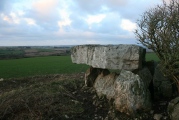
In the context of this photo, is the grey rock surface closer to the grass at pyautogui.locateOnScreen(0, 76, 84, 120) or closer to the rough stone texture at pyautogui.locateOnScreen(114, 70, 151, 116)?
the rough stone texture at pyautogui.locateOnScreen(114, 70, 151, 116)

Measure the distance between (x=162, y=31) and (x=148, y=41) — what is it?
78 cm

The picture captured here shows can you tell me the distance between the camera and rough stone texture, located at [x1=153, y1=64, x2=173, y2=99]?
977cm

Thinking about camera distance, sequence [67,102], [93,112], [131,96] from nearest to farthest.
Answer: [131,96], [93,112], [67,102]

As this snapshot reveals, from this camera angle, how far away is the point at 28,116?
351 inches

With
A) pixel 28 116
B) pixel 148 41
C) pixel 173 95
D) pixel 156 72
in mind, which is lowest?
pixel 28 116

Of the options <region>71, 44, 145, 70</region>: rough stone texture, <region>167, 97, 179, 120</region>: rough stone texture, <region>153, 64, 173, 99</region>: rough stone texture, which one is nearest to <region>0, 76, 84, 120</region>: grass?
<region>71, 44, 145, 70</region>: rough stone texture

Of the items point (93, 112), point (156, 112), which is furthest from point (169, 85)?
point (93, 112)

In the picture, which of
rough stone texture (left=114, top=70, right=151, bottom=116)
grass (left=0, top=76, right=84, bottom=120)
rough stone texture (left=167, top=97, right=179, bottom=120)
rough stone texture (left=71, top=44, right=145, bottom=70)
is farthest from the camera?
rough stone texture (left=71, top=44, right=145, bottom=70)

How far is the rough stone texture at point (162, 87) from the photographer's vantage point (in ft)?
32.0

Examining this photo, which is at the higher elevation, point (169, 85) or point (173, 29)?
point (173, 29)

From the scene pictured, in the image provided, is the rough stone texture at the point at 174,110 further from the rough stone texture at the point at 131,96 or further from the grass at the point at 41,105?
the grass at the point at 41,105

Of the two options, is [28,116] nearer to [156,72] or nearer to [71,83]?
[71,83]

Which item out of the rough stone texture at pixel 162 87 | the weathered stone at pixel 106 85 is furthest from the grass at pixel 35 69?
the rough stone texture at pixel 162 87

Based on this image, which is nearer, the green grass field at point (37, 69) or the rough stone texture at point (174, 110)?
the rough stone texture at point (174, 110)
